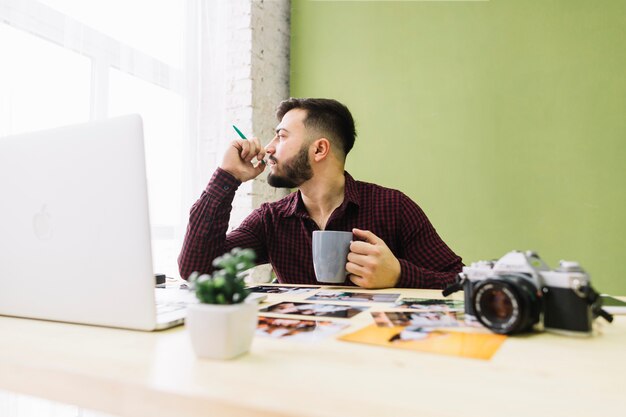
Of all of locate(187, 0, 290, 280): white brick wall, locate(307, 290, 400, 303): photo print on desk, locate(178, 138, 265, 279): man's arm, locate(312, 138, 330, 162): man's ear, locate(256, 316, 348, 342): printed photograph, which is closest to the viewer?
locate(256, 316, 348, 342): printed photograph

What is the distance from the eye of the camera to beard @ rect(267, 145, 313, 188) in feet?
4.99

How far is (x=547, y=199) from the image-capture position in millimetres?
1946

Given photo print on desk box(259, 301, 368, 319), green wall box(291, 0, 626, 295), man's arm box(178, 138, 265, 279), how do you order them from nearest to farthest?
photo print on desk box(259, 301, 368, 319)
man's arm box(178, 138, 265, 279)
green wall box(291, 0, 626, 295)

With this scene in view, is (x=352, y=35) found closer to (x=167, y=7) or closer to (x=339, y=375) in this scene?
(x=167, y=7)

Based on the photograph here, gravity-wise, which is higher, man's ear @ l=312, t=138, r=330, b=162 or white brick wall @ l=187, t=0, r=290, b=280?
white brick wall @ l=187, t=0, r=290, b=280

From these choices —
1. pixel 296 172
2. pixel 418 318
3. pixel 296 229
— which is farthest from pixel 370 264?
pixel 296 172

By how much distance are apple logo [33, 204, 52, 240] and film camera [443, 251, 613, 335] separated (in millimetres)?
567

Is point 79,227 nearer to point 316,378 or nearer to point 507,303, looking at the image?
point 316,378

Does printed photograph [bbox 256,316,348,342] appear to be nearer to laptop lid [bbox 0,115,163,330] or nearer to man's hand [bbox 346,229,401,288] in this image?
laptop lid [bbox 0,115,163,330]

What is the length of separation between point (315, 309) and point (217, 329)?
31 cm

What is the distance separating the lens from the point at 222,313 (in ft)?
1.41

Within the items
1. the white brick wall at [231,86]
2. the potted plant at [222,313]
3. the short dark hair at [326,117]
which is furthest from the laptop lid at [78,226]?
the white brick wall at [231,86]

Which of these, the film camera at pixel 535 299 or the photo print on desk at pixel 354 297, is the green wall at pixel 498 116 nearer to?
the photo print on desk at pixel 354 297

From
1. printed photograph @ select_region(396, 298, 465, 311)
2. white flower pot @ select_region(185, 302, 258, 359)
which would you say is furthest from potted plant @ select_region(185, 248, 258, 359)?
printed photograph @ select_region(396, 298, 465, 311)
